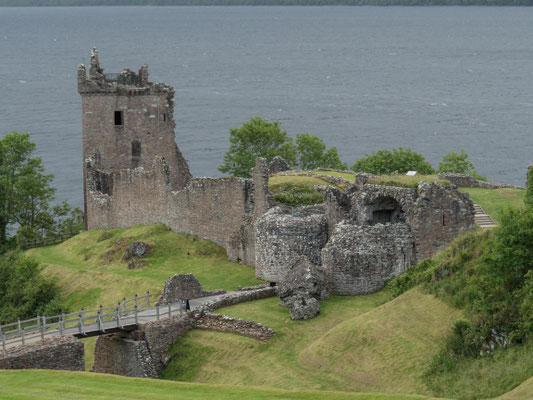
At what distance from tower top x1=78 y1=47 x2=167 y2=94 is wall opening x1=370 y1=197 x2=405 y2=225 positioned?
2691cm

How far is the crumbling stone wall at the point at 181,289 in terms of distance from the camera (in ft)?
175

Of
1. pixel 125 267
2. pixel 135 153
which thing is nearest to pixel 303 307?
pixel 125 267

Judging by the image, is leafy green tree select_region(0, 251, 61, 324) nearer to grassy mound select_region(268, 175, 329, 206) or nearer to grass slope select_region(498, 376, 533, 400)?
grassy mound select_region(268, 175, 329, 206)

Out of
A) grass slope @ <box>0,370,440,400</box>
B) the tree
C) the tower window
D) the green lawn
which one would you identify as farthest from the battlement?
grass slope @ <box>0,370,440,400</box>

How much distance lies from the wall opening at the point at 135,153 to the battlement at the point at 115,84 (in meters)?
3.61

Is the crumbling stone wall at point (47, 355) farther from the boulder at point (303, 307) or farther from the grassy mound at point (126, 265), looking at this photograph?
the grassy mound at point (126, 265)

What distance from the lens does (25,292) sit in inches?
2530

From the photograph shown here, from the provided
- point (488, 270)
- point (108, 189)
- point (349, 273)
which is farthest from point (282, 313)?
point (108, 189)

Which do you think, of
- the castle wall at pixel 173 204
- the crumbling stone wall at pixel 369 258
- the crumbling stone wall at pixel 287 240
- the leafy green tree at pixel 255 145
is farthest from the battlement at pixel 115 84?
the crumbling stone wall at pixel 369 258

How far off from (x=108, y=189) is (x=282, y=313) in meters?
30.2

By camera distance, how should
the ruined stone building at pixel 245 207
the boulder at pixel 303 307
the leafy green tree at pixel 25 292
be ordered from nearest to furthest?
the boulder at pixel 303 307 < the ruined stone building at pixel 245 207 < the leafy green tree at pixel 25 292

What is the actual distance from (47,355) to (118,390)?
26.7ft

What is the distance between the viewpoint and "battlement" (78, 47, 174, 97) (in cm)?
7756

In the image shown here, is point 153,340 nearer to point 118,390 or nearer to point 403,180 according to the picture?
point 118,390
